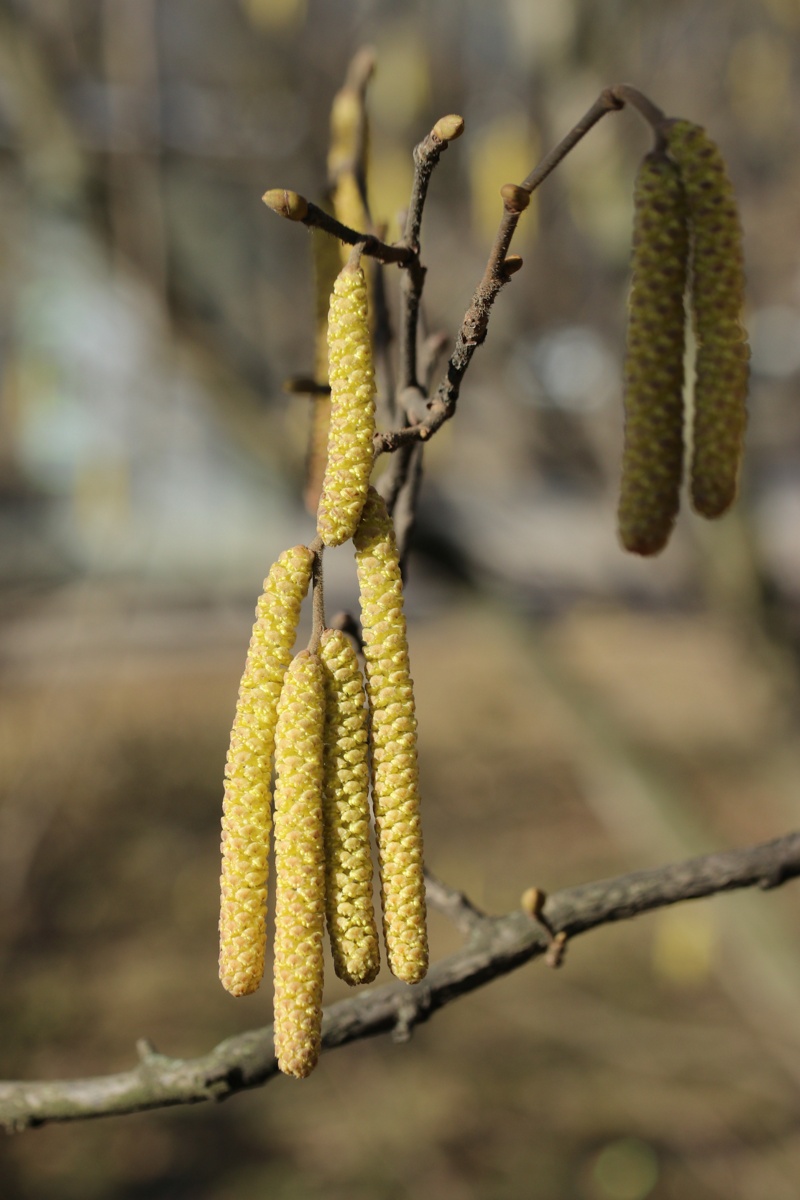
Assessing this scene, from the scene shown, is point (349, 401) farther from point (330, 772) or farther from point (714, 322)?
point (714, 322)

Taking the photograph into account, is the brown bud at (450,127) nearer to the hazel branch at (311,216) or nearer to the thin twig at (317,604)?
the hazel branch at (311,216)

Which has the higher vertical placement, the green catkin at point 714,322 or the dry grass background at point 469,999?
the green catkin at point 714,322

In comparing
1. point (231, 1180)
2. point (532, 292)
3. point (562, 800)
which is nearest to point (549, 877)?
point (562, 800)

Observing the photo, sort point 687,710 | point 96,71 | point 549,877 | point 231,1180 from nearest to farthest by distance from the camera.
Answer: point 231,1180
point 96,71
point 549,877
point 687,710

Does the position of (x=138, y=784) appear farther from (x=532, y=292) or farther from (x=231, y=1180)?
(x=532, y=292)

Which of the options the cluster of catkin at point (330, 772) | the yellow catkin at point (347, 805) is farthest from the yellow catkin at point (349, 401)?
the yellow catkin at point (347, 805)

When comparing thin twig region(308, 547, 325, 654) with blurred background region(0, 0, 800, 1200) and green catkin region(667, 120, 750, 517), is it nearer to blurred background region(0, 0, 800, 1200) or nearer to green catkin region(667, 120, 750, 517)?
green catkin region(667, 120, 750, 517)
